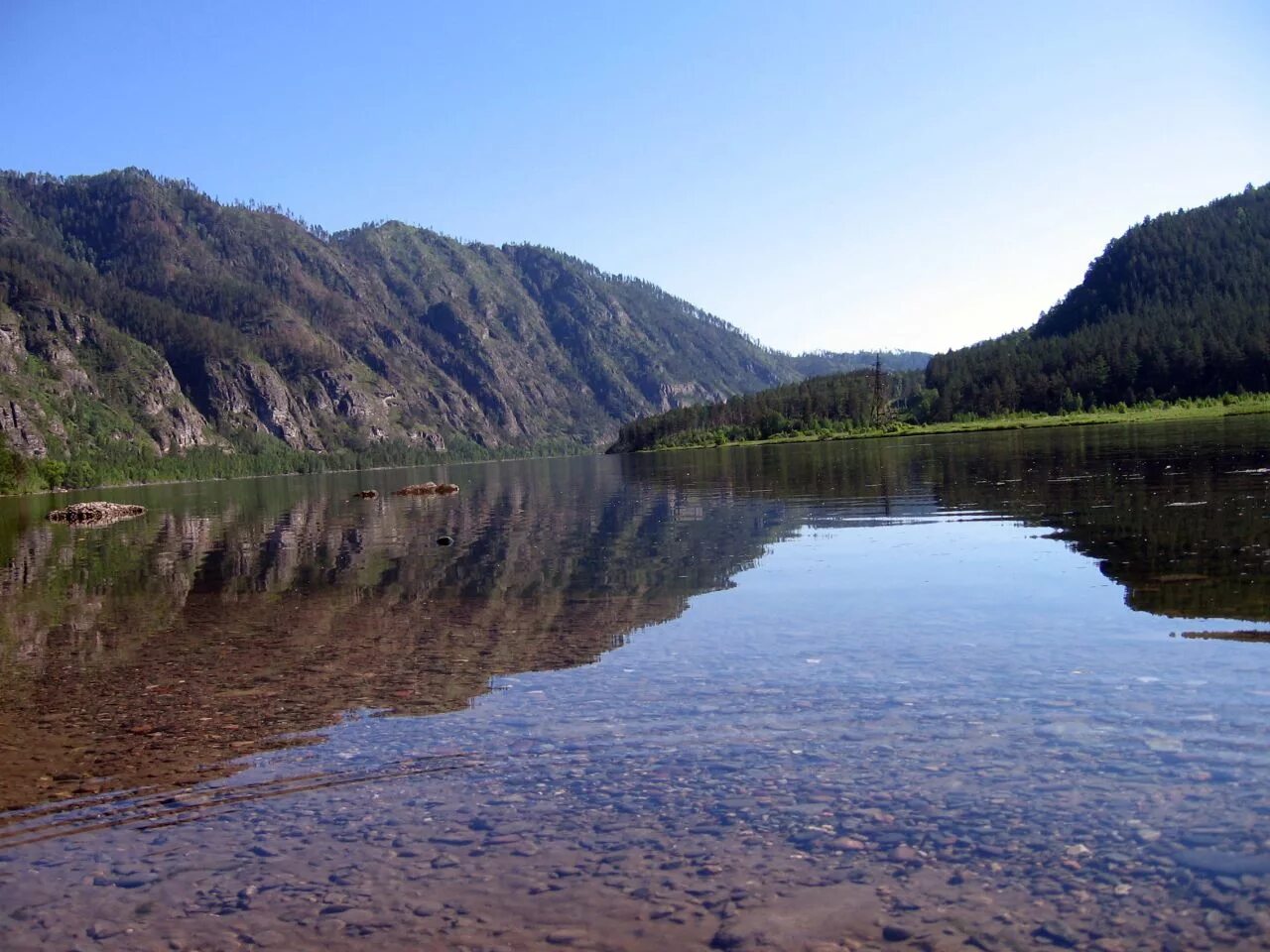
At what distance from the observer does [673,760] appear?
1198 cm

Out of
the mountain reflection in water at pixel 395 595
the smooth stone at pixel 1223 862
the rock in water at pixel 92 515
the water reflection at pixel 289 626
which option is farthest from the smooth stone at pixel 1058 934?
the rock in water at pixel 92 515

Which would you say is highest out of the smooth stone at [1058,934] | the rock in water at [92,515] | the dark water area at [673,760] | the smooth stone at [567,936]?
the rock in water at [92,515]

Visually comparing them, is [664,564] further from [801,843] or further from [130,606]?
[801,843]

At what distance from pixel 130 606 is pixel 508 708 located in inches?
756

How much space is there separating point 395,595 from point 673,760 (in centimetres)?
1801

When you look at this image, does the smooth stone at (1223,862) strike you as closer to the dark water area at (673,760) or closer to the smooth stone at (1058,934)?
the dark water area at (673,760)

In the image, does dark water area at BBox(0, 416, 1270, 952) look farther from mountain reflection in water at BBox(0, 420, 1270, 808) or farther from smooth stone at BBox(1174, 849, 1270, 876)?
mountain reflection in water at BBox(0, 420, 1270, 808)

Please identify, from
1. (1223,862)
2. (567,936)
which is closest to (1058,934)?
(1223,862)

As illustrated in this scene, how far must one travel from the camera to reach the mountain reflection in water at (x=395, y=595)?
15.4 metres

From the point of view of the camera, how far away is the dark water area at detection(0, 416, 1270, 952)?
26.9 feet

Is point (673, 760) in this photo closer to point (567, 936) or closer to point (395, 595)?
point (567, 936)

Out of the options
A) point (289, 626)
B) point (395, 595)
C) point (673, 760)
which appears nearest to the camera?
point (673, 760)

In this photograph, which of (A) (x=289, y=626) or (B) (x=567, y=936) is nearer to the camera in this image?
(B) (x=567, y=936)

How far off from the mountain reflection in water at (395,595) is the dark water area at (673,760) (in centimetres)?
15
